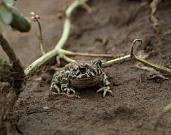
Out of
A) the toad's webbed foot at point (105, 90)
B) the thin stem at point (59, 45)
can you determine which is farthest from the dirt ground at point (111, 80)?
the thin stem at point (59, 45)

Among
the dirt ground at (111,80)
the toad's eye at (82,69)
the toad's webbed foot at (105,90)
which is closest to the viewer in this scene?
the dirt ground at (111,80)

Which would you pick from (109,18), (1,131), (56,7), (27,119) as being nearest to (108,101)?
(27,119)

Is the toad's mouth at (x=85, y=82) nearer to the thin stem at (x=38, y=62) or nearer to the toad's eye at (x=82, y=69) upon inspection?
the toad's eye at (x=82, y=69)

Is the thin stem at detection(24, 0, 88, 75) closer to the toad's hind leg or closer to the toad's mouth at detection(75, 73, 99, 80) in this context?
the toad's hind leg

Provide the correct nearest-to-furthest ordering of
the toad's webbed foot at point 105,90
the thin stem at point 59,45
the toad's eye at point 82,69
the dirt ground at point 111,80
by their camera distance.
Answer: the dirt ground at point 111,80 < the toad's webbed foot at point 105,90 < the toad's eye at point 82,69 < the thin stem at point 59,45

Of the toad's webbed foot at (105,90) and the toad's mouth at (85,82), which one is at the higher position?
the toad's mouth at (85,82)

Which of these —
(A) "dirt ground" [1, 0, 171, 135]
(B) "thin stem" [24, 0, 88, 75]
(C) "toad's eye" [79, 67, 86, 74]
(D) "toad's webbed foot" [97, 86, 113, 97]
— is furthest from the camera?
(B) "thin stem" [24, 0, 88, 75]

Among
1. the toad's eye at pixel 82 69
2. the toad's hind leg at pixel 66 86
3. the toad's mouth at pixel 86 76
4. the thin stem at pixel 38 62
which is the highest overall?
the thin stem at pixel 38 62

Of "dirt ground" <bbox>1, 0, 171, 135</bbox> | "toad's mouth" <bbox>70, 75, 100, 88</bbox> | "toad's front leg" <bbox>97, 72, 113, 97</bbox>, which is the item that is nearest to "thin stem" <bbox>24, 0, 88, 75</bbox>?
"dirt ground" <bbox>1, 0, 171, 135</bbox>

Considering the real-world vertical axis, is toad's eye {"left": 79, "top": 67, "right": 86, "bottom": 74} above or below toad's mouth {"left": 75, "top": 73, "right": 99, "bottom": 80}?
above
